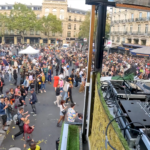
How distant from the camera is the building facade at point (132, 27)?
29.7 meters

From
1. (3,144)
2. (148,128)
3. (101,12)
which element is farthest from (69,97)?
(148,128)

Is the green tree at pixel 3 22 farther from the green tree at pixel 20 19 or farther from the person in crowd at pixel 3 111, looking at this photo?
the person in crowd at pixel 3 111

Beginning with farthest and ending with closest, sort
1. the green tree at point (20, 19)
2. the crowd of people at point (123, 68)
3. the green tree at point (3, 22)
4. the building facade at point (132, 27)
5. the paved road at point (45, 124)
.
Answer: the green tree at point (3, 22) → the green tree at point (20, 19) → the building facade at point (132, 27) → the crowd of people at point (123, 68) → the paved road at point (45, 124)

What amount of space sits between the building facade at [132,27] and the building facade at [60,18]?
2559 cm

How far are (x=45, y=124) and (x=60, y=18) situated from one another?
59832 millimetres

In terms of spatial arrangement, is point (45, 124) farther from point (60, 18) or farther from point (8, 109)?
point (60, 18)

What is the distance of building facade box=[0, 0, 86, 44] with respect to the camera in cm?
6019

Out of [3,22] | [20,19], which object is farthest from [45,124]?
[3,22]

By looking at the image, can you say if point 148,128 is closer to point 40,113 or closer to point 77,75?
point 40,113

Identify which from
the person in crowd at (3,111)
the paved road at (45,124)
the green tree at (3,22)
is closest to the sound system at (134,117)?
the paved road at (45,124)

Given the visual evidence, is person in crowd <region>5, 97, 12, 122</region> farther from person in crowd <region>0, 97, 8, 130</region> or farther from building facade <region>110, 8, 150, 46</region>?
building facade <region>110, 8, 150, 46</region>

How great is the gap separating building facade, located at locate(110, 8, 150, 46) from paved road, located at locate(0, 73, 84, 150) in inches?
913

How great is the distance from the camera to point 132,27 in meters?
33.5

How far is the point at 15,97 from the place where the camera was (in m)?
8.71
